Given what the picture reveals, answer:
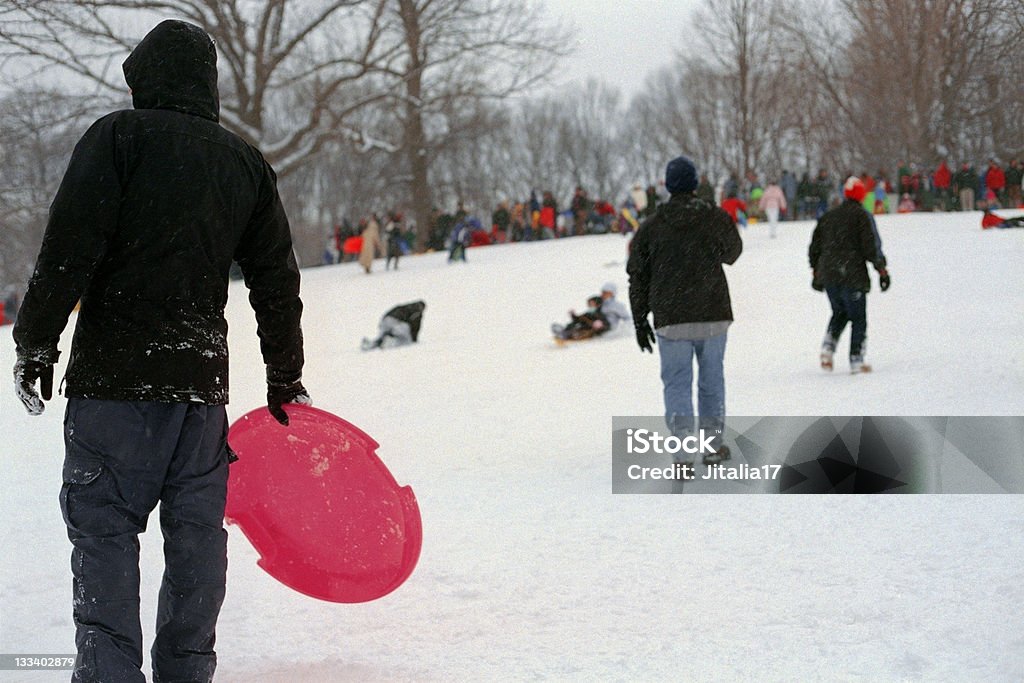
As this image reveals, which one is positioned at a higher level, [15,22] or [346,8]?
[346,8]

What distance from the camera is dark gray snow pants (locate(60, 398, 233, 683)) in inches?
106

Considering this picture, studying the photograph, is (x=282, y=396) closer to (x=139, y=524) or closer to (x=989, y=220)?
(x=139, y=524)

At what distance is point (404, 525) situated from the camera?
340cm

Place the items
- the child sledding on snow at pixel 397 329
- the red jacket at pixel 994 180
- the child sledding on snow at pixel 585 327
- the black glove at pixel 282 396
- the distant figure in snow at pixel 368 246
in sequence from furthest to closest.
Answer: the distant figure in snow at pixel 368 246 < the child sledding on snow at pixel 397 329 < the child sledding on snow at pixel 585 327 < the red jacket at pixel 994 180 < the black glove at pixel 282 396

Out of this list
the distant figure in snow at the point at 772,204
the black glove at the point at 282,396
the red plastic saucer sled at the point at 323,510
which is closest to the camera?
the black glove at the point at 282,396

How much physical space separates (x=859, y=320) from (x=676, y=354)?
12.8 feet

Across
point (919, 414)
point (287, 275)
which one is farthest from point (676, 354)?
point (287, 275)

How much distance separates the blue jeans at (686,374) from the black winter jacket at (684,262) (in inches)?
5.2

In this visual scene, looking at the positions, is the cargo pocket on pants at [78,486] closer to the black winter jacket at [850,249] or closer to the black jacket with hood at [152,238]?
the black jacket with hood at [152,238]

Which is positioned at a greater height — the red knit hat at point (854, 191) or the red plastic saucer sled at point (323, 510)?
the red knit hat at point (854, 191)

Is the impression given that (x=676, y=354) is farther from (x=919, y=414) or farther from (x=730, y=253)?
(x=919, y=414)

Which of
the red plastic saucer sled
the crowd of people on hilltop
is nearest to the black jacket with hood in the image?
the red plastic saucer sled

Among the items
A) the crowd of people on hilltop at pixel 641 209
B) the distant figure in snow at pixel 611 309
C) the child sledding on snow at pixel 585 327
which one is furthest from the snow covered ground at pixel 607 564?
the crowd of people on hilltop at pixel 641 209

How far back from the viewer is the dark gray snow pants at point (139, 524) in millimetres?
2695
